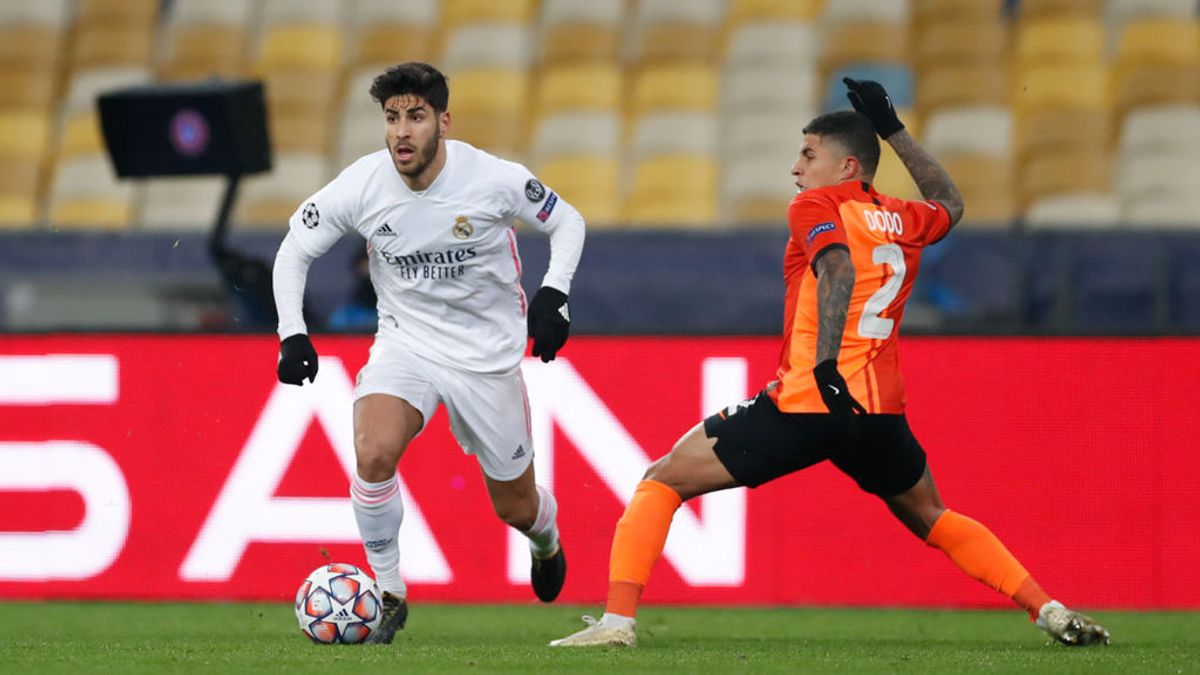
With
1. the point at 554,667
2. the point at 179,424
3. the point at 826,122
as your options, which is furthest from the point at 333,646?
the point at 179,424

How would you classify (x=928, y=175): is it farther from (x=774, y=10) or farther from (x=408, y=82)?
(x=774, y=10)

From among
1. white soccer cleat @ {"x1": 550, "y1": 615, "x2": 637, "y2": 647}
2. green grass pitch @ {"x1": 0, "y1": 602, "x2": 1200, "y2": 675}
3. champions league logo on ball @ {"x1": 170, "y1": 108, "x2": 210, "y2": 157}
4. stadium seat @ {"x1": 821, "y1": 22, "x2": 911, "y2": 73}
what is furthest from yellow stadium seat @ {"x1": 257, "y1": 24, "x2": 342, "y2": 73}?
white soccer cleat @ {"x1": 550, "y1": 615, "x2": 637, "y2": 647}

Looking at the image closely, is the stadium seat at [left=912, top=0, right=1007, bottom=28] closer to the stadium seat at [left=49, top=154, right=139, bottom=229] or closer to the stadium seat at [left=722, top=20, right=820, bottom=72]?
the stadium seat at [left=722, top=20, right=820, bottom=72]

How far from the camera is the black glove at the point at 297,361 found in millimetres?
6402

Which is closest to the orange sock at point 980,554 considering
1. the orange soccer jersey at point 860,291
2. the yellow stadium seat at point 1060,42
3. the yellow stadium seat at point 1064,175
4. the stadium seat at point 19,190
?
the orange soccer jersey at point 860,291

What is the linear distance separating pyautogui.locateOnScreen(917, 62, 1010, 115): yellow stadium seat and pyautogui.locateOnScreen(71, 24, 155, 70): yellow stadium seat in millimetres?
6682

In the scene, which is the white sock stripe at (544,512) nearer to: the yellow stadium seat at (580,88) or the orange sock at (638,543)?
the orange sock at (638,543)

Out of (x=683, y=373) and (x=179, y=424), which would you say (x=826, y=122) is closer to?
(x=683, y=373)

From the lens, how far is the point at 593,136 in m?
14.9

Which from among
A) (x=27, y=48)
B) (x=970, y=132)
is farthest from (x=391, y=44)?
(x=970, y=132)

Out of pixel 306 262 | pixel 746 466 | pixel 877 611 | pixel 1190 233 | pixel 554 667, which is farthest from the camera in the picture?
pixel 1190 233

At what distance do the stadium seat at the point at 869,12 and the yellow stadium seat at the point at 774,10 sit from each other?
0.22m

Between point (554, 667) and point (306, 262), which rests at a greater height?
point (306, 262)

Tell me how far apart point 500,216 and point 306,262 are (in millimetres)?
717
